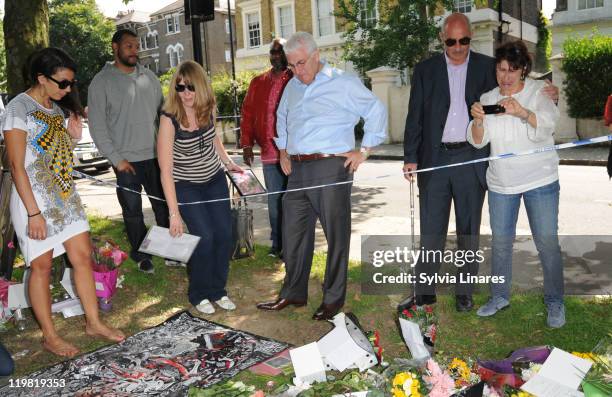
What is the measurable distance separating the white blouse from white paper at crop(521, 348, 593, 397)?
1.23 metres

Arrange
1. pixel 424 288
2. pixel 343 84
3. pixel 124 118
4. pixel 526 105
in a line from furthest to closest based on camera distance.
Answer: pixel 124 118 → pixel 424 288 → pixel 343 84 → pixel 526 105

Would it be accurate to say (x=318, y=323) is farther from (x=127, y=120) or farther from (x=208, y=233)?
(x=127, y=120)

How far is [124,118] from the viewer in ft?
17.1

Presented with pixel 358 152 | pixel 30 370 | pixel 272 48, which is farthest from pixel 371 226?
pixel 30 370

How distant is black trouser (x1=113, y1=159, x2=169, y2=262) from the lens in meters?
5.24

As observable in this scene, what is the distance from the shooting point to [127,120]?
205 inches

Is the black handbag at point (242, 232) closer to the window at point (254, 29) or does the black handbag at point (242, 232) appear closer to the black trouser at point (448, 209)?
the black trouser at point (448, 209)

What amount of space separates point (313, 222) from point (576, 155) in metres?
10.8

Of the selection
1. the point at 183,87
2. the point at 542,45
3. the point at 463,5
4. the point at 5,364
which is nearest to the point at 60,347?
the point at 5,364

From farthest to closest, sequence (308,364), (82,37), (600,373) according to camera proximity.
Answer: (82,37) < (308,364) < (600,373)

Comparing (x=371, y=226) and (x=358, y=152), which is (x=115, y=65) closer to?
(x=358, y=152)

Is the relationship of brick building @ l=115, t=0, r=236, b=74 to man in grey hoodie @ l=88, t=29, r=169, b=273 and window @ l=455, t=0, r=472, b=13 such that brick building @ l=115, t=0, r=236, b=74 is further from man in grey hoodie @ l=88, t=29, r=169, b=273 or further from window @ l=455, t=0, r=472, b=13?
man in grey hoodie @ l=88, t=29, r=169, b=273

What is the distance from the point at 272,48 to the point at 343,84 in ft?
5.39

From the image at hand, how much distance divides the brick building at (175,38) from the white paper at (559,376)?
42016 mm
